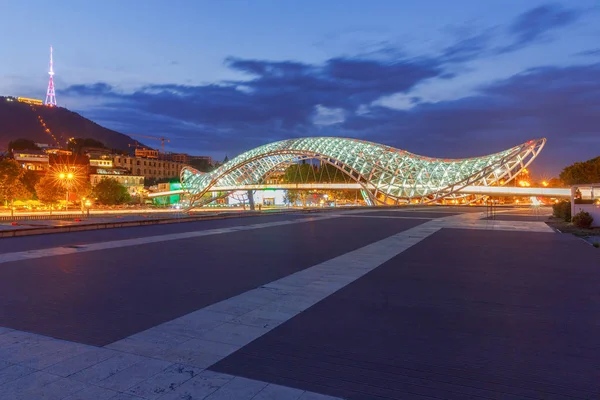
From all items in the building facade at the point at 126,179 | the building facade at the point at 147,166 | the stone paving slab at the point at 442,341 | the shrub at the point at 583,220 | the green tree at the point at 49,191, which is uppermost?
the building facade at the point at 147,166

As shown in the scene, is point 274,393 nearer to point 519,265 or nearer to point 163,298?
point 163,298

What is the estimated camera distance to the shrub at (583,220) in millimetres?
24188

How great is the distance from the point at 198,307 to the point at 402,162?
7484cm

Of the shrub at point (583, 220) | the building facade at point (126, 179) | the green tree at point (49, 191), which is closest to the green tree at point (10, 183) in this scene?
the green tree at point (49, 191)

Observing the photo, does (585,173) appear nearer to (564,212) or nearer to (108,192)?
(564,212)

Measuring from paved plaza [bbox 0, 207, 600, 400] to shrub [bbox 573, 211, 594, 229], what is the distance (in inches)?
562

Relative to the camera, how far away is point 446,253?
13.9 meters

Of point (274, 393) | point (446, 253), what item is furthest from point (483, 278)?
point (274, 393)

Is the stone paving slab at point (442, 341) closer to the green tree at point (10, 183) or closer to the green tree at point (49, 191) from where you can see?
the green tree at point (10, 183)

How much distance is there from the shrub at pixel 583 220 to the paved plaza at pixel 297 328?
14.3m

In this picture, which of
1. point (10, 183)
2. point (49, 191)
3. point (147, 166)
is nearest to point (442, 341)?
point (10, 183)

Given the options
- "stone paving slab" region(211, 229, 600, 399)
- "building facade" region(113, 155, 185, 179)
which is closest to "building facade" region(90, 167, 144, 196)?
"building facade" region(113, 155, 185, 179)

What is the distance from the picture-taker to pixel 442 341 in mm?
5578

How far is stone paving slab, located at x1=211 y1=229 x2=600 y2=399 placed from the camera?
4.34 meters
